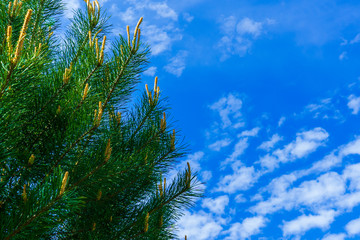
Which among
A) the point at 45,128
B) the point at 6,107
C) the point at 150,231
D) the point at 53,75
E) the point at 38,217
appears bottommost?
the point at 38,217

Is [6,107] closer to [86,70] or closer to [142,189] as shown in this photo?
[86,70]

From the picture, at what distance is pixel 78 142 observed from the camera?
2785mm

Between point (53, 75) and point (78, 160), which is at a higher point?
point (53, 75)

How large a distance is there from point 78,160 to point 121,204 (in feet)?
3.08

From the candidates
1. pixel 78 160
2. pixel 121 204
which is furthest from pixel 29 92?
pixel 121 204

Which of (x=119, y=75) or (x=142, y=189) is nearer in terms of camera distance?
(x=119, y=75)

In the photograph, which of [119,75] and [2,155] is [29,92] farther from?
[119,75]

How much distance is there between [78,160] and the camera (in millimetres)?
3021

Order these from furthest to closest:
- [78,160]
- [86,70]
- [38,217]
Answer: [86,70], [78,160], [38,217]

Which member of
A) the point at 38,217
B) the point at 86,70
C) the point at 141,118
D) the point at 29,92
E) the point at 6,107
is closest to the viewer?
the point at 38,217

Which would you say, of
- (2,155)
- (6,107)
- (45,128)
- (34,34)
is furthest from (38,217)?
(34,34)

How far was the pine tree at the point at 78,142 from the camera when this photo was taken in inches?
90.4

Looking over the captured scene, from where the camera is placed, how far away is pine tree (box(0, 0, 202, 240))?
7.54ft

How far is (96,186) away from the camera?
9.80ft
